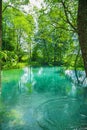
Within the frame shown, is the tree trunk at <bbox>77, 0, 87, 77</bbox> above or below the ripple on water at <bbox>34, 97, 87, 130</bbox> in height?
above

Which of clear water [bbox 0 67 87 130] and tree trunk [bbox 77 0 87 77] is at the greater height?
tree trunk [bbox 77 0 87 77]

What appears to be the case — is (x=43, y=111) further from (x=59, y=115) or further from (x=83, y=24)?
(x=83, y=24)

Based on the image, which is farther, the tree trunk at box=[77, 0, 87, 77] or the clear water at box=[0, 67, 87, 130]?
the clear water at box=[0, 67, 87, 130]

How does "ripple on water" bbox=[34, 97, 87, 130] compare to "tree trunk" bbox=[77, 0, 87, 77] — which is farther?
"ripple on water" bbox=[34, 97, 87, 130]

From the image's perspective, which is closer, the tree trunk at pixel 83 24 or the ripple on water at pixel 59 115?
the tree trunk at pixel 83 24

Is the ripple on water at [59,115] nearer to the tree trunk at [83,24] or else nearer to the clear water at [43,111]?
the clear water at [43,111]

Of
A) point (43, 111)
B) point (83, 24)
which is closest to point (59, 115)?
point (43, 111)

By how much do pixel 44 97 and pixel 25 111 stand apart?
150 inches

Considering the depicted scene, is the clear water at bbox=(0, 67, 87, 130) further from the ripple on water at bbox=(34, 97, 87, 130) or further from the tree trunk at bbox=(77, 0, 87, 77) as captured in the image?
the tree trunk at bbox=(77, 0, 87, 77)

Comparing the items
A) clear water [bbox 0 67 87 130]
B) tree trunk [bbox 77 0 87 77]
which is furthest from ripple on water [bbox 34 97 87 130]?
tree trunk [bbox 77 0 87 77]

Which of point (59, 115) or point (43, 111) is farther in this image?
point (43, 111)

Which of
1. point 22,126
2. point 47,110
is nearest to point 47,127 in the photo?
point 22,126

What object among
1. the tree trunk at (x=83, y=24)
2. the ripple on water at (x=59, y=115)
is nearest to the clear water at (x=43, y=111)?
the ripple on water at (x=59, y=115)

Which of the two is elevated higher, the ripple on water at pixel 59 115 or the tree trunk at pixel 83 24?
the tree trunk at pixel 83 24
